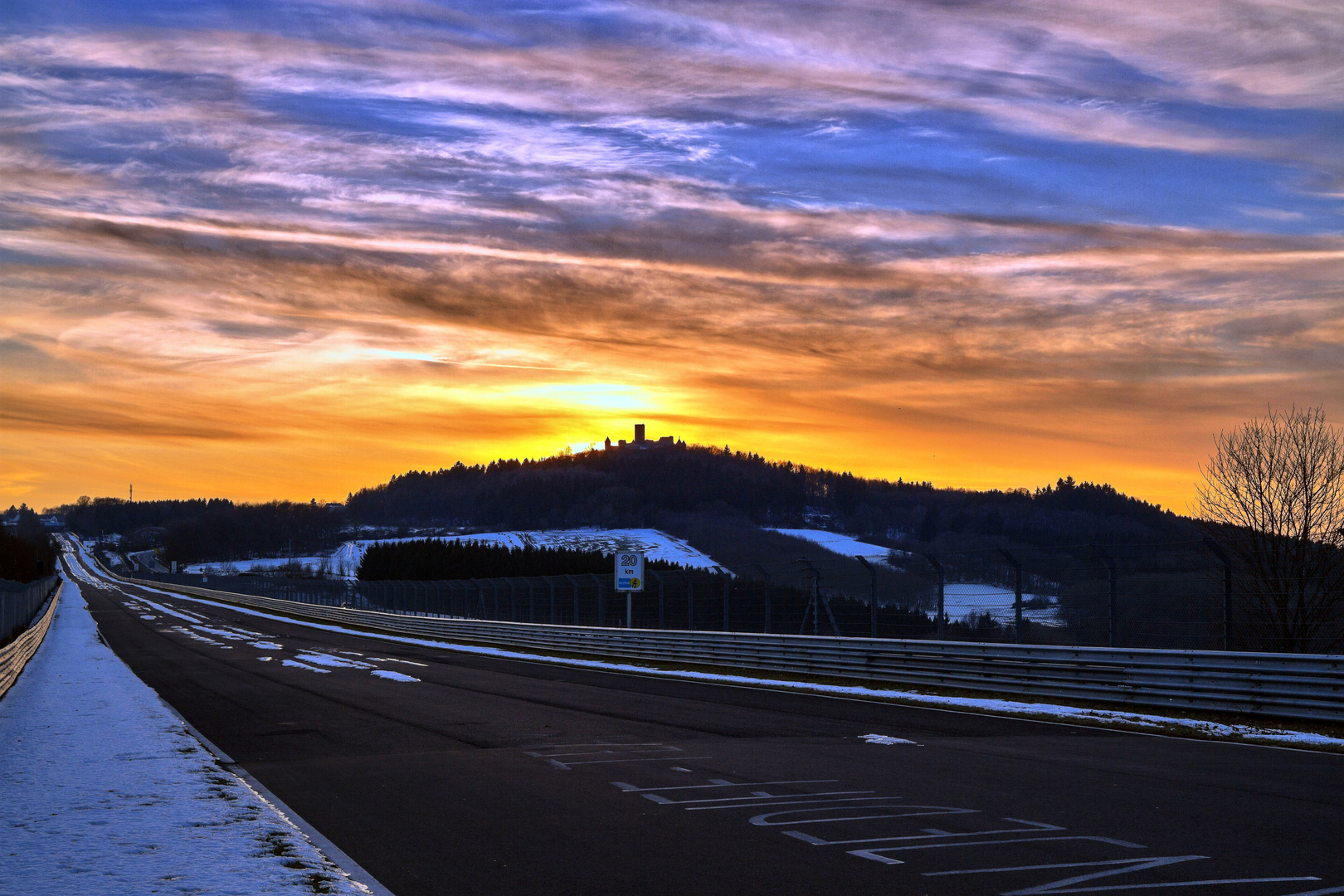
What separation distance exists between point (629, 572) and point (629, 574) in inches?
3.0

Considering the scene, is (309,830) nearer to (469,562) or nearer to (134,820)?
(134,820)

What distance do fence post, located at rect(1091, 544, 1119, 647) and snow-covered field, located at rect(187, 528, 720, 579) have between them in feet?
410

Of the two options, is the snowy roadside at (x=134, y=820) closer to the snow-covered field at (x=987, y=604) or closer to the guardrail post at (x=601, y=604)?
the snow-covered field at (x=987, y=604)

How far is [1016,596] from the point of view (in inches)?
690

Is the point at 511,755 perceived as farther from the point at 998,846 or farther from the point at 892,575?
the point at 892,575

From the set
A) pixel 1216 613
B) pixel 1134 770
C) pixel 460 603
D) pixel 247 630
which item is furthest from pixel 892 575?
pixel 247 630

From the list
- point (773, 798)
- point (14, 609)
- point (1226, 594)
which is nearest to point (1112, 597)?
point (1226, 594)

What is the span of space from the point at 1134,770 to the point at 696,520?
18263 centimetres

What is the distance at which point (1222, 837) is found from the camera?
696 centimetres

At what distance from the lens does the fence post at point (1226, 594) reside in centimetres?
1498

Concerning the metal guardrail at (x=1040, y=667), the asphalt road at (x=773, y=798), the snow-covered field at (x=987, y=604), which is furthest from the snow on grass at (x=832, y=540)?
the asphalt road at (x=773, y=798)

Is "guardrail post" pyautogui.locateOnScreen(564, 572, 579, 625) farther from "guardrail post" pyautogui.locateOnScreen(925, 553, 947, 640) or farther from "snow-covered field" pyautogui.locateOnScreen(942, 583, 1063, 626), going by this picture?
"snow-covered field" pyautogui.locateOnScreen(942, 583, 1063, 626)

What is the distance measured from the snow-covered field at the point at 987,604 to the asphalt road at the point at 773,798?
2851mm

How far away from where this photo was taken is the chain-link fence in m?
16.2
